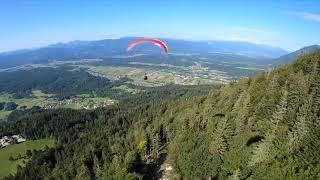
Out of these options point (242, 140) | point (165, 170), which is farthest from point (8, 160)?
point (242, 140)

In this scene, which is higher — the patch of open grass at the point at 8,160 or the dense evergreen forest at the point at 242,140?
the dense evergreen forest at the point at 242,140

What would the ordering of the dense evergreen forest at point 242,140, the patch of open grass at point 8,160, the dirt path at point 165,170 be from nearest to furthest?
the dense evergreen forest at point 242,140 → the dirt path at point 165,170 → the patch of open grass at point 8,160

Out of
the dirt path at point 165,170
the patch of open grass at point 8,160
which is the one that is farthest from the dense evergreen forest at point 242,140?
the patch of open grass at point 8,160

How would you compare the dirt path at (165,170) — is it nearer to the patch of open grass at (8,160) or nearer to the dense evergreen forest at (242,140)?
the dense evergreen forest at (242,140)

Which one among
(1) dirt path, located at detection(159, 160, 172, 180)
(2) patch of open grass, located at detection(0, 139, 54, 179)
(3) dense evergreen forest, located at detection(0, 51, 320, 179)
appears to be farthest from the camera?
(2) patch of open grass, located at detection(0, 139, 54, 179)

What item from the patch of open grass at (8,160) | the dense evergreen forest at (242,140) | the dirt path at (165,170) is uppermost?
the dense evergreen forest at (242,140)

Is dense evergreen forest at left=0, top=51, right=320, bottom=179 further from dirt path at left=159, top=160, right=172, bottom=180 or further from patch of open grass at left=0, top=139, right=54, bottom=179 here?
patch of open grass at left=0, top=139, right=54, bottom=179

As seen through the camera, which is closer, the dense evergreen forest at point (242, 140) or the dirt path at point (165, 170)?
the dense evergreen forest at point (242, 140)

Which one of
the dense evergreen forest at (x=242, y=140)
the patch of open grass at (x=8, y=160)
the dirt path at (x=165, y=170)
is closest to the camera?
the dense evergreen forest at (x=242, y=140)

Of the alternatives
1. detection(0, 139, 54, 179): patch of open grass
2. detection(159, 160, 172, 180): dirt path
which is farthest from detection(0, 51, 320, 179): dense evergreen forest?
detection(0, 139, 54, 179): patch of open grass

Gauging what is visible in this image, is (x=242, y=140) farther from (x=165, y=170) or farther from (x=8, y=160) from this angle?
(x=8, y=160)

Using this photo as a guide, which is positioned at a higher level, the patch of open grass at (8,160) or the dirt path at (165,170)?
the dirt path at (165,170)
